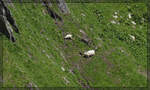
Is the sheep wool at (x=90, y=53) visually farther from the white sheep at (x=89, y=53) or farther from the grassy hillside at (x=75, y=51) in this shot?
the grassy hillside at (x=75, y=51)

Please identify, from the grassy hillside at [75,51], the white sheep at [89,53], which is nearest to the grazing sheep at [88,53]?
the white sheep at [89,53]

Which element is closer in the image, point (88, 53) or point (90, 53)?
point (88, 53)

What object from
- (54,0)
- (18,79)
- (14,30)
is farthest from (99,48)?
(18,79)

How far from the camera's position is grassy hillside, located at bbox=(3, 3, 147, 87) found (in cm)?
3195

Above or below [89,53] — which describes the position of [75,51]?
above

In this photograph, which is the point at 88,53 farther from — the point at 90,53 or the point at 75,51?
the point at 75,51

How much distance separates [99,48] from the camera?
46.0 metres

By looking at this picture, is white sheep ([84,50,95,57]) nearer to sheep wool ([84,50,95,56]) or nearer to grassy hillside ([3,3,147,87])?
sheep wool ([84,50,95,56])

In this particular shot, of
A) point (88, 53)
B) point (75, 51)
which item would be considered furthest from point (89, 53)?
point (75, 51)

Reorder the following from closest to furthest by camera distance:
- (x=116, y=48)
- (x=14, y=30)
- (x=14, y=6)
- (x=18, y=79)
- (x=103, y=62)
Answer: (x=18, y=79) < (x=14, y=30) < (x=14, y=6) < (x=103, y=62) < (x=116, y=48)

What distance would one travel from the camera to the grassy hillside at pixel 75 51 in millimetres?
31953

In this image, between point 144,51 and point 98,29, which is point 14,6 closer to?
point 98,29

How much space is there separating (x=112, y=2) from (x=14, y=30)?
37.5 metres

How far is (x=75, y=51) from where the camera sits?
43500mm
